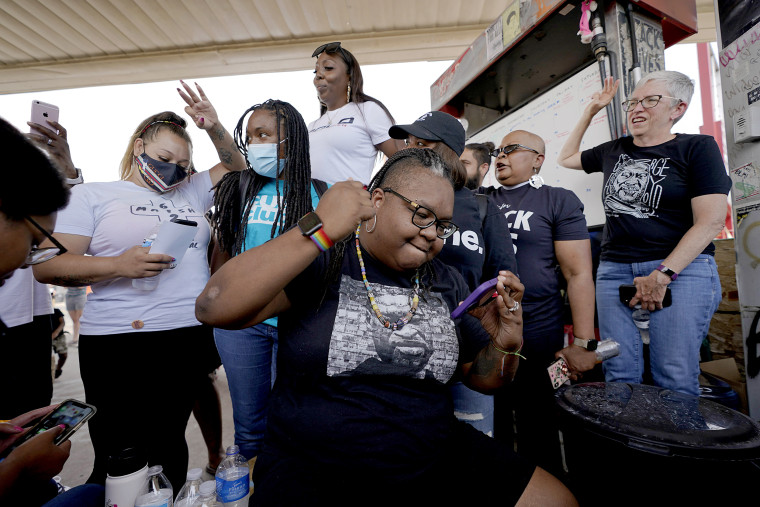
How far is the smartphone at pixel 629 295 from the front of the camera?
1.83 metres

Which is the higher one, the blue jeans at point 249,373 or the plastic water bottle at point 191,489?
the blue jeans at point 249,373

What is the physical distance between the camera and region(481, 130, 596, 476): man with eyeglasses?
199 cm

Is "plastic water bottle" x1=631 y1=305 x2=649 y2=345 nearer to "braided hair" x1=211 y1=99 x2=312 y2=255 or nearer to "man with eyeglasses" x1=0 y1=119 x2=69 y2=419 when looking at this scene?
"braided hair" x1=211 y1=99 x2=312 y2=255

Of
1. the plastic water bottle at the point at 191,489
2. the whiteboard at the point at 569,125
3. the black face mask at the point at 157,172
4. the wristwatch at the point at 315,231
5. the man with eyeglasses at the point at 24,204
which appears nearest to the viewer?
the man with eyeglasses at the point at 24,204

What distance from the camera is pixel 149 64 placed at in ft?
14.9

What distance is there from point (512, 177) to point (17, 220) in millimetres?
2240

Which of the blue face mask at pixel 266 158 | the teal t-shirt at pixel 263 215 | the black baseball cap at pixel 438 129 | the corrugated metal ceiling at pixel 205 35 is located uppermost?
the corrugated metal ceiling at pixel 205 35

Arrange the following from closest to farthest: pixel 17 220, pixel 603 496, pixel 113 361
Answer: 1. pixel 17 220
2. pixel 603 496
3. pixel 113 361

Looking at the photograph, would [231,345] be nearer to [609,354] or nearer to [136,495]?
[136,495]

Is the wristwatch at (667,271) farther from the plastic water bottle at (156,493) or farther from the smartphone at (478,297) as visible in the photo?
the plastic water bottle at (156,493)

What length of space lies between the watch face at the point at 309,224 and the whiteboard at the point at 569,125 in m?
2.61

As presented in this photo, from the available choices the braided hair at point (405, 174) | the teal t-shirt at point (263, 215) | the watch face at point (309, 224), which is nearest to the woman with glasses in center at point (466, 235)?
the braided hair at point (405, 174)

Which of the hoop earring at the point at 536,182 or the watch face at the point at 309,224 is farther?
the hoop earring at the point at 536,182

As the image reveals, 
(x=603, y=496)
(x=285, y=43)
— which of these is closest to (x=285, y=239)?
(x=603, y=496)
